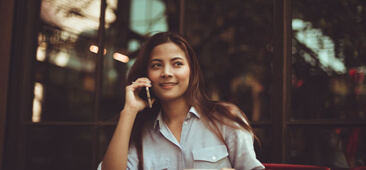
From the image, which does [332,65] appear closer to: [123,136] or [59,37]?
[123,136]

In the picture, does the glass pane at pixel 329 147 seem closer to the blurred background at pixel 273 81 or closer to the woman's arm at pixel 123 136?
the blurred background at pixel 273 81

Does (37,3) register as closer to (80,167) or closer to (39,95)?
(39,95)

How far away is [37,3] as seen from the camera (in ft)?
7.70

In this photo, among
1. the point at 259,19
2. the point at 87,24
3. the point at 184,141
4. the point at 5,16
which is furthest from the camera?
the point at 259,19

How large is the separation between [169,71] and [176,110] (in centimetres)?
27

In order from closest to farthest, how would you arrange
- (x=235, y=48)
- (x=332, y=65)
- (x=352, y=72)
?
(x=352, y=72), (x=332, y=65), (x=235, y=48)

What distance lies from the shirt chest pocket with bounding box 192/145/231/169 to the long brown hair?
2.9 inches

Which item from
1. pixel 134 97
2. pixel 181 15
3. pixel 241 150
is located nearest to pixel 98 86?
pixel 134 97

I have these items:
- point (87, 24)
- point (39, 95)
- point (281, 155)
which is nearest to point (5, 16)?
point (39, 95)

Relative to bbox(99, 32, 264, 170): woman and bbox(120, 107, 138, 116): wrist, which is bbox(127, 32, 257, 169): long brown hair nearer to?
bbox(99, 32, 264, 170): woman

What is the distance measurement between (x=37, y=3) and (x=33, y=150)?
3.62ft

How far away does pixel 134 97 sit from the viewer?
179cm

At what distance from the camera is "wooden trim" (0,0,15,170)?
216cm

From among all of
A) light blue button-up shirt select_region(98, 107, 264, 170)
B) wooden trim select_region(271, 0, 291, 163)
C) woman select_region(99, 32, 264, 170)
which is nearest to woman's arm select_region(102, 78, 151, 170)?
woman select_region(99, 32, 264, 170)
